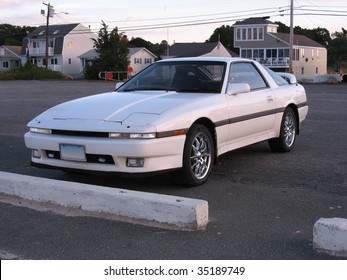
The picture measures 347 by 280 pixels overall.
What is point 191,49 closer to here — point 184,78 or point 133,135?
point 184,78

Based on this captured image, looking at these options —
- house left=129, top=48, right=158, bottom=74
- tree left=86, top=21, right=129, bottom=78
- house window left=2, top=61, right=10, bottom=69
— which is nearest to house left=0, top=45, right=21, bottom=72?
house window left=2, top=61, right=10, bottom=69

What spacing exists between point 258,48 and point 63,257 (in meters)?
65.3

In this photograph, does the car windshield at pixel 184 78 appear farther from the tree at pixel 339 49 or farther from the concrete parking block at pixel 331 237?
the tree at pixel 339 49

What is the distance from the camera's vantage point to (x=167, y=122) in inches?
213

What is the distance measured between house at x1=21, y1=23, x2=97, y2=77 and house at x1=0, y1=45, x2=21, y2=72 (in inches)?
212

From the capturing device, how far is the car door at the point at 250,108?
6547 mm

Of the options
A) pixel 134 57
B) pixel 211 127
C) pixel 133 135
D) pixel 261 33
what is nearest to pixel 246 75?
pixel 211 127

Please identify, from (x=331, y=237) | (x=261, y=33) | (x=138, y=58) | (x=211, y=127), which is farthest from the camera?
(x=138, y=58)

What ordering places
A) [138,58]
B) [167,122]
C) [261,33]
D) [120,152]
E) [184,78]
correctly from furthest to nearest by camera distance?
[138,58] → [261,33] → [184,78] → [167,122] → [120,152]

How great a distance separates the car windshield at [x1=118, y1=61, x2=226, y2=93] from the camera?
6.62 metres

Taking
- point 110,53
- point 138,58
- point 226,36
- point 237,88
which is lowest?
point 237,88

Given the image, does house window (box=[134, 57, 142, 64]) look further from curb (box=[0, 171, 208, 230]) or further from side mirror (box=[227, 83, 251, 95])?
curb (box=[0, 171, 208, 230])

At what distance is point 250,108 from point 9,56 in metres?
84.0

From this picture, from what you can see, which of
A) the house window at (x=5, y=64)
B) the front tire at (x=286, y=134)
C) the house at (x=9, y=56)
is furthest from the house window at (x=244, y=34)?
the front tire at (x=286, y=134)
